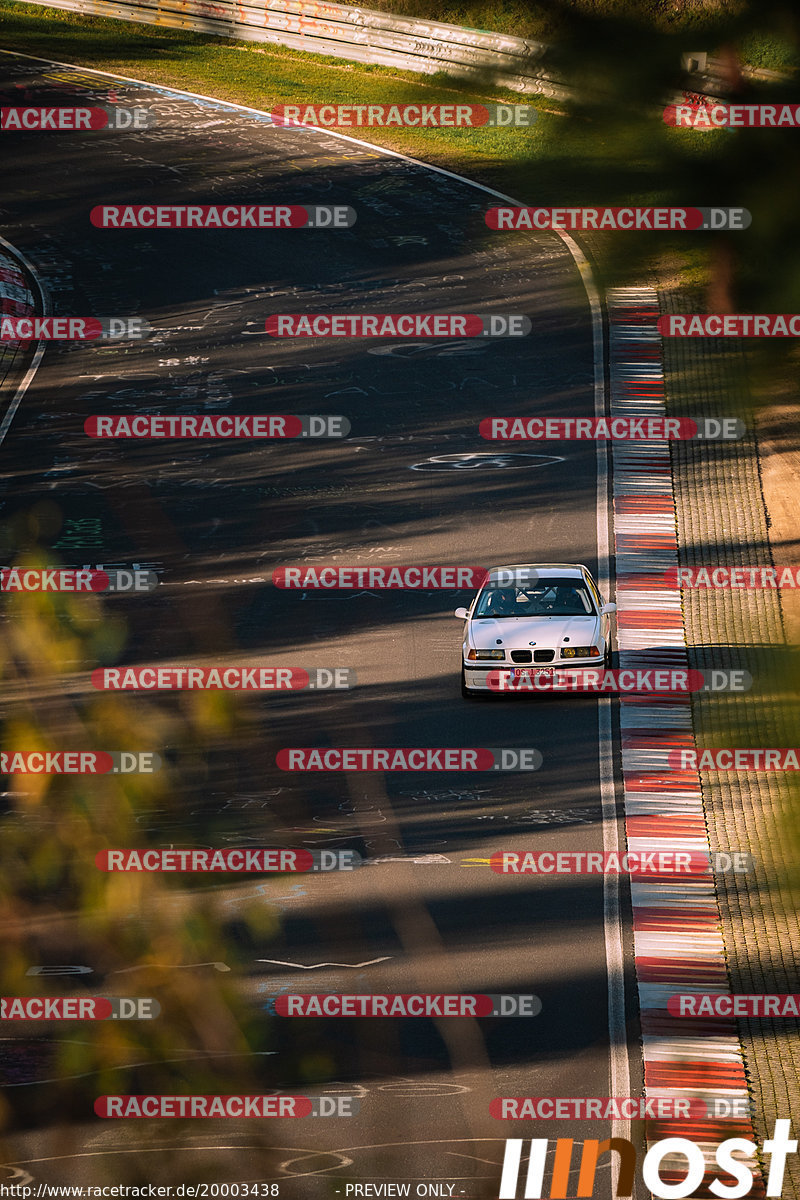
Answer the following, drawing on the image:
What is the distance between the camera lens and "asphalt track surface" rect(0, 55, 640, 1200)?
9938 mm

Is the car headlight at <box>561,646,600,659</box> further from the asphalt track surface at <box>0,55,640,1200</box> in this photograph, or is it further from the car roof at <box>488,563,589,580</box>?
the car roof at <box>488,563,589,580</box>

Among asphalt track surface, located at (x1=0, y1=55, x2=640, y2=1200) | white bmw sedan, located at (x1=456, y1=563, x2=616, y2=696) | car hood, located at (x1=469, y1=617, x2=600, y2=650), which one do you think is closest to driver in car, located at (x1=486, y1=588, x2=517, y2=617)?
white bmw sedan, located at (x1=456, y1=563, x2=616, y2=696)

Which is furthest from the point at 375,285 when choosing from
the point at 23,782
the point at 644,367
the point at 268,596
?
the point at 23,782

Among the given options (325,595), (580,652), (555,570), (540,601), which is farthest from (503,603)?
(325,595)

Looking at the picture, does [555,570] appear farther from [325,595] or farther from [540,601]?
[325,595]

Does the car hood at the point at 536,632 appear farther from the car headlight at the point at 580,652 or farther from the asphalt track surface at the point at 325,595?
the asphalt track surface at the point at 325,595

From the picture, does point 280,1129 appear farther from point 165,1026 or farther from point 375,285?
point 375,285

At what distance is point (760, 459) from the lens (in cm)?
2755

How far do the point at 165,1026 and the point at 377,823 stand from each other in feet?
34.9

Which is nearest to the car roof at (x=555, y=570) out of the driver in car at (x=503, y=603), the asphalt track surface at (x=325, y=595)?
the driver in car at (x=503, y=603)

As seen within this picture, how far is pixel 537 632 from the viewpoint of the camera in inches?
714

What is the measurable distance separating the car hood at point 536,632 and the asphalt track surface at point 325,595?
32.0 inches

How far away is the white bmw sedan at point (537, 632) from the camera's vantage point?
18.0 meters

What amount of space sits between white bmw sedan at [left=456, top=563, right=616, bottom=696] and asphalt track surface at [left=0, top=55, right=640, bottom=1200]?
0.59m
